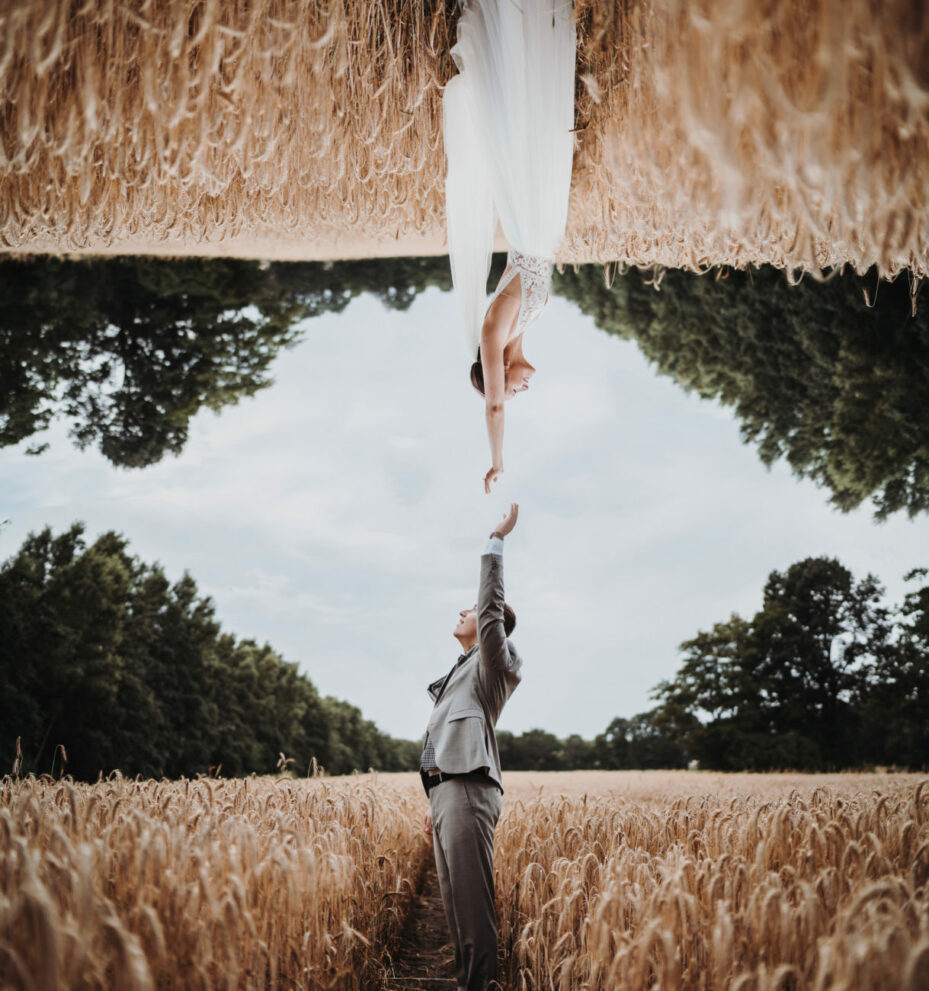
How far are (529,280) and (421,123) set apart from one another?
0.99 metres

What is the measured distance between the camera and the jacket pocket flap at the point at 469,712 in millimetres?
2521

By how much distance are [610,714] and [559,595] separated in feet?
12.8

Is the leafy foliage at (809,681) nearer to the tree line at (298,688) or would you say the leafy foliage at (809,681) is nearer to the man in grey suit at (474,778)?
the tree line at (298,688)

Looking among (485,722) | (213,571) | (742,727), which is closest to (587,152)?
(485,722)

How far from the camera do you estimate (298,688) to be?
17766 millimetres

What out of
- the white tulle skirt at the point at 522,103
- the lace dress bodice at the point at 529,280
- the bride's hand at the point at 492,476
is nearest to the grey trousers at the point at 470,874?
the bride's hand at the point at 492,476

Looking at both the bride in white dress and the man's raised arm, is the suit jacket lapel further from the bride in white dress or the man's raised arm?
the bride in white dress

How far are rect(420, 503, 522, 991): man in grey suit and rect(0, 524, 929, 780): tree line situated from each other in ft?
23.8

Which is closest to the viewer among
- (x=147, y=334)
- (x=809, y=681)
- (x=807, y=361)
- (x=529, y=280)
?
(x=529, y=280)

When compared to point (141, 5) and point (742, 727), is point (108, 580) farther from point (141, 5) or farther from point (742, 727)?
point (742, 727)

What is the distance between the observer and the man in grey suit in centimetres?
237

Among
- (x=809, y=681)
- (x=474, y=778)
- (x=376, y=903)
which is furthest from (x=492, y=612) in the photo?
(x=809, y=681)

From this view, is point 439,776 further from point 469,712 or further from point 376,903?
point 376,903

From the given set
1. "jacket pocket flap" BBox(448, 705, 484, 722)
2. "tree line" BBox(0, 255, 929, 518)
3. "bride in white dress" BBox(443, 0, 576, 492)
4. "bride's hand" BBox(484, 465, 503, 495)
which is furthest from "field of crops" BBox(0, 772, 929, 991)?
"tree line" BBox(0, 255, 929, 518)
